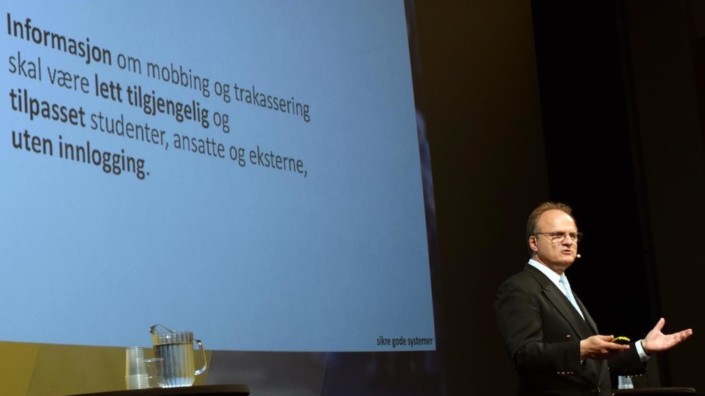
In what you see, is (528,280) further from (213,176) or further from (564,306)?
(213,176)

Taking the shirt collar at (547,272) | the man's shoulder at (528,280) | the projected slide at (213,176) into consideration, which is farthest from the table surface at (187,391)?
the shirt collar at (547,272)

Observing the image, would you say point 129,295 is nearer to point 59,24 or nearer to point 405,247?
point 59,24

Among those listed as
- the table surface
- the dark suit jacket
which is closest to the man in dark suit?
the dark suit jacket

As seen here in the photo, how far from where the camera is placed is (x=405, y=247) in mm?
4676

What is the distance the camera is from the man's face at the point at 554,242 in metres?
3.77

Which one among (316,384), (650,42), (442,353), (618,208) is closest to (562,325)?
(316,384)

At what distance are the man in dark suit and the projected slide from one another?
0.76 meters

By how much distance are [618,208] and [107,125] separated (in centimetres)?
386

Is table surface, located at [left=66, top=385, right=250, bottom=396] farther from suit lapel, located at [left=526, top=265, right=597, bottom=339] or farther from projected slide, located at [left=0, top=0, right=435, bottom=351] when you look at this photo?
suit lapel, located at [left=526, top=265, right=597, bottom=339]

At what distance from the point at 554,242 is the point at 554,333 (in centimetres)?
33

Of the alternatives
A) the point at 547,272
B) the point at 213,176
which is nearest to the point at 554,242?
the point at 547,272

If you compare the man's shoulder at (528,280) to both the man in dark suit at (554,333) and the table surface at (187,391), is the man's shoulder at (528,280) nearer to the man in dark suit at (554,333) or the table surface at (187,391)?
the man in dark suit at (554,333)

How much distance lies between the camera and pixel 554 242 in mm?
3783

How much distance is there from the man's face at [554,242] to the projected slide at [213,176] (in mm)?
778
